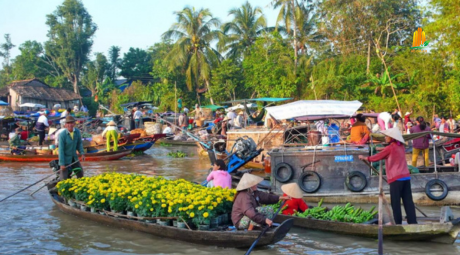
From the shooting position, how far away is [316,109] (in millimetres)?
10484

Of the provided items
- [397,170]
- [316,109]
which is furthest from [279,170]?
[397,170]

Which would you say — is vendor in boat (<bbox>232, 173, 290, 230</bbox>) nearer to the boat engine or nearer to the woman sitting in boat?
the woman sitting in boat

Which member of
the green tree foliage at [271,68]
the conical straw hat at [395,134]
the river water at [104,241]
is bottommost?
the river water at [104,241]

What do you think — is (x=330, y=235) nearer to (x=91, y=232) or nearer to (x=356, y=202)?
(x=356, y=202)

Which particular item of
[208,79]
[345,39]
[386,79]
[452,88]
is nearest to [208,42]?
[208,79]

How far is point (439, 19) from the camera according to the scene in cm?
1877

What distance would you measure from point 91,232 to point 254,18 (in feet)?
105

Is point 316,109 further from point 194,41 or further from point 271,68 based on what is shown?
point 194,41

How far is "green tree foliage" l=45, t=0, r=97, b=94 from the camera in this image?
49.4 meters

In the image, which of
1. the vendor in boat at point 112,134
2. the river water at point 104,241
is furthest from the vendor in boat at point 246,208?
the vendor in boat at point 112,134

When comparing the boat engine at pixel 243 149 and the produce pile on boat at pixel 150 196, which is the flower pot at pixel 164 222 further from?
the boat engine at pixel 243 149

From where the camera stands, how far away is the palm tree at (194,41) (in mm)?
35438

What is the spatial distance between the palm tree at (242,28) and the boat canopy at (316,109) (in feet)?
87.1

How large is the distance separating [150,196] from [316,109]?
4758 millimetres
